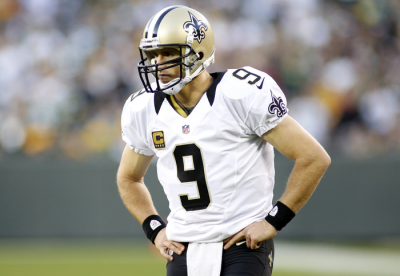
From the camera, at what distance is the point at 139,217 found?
124 inches

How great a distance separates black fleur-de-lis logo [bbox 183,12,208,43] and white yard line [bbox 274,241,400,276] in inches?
163

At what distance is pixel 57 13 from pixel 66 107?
2.32 metres

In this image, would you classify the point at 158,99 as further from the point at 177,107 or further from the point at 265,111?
the point at 265,111

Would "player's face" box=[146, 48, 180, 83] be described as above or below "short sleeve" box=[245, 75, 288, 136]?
above

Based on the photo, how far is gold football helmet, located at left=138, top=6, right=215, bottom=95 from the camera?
9.18ft

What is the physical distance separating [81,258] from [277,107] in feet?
16.9

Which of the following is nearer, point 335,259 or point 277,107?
point 277,107

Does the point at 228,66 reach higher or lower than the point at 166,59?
higher

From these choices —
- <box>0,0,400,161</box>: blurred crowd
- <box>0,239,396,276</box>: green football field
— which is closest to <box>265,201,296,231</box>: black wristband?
<box>0,239,396,276</box>: green football field

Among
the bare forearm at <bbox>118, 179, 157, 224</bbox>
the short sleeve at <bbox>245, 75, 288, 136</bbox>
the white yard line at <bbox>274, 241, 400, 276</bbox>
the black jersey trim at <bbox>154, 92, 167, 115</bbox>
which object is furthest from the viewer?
the white yard line at <bbox>274, 241, 400, 276</bbox>

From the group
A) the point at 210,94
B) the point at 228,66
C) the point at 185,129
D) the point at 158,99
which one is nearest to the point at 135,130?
the point at 158,99

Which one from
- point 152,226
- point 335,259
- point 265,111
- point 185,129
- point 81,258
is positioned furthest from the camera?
point 81,258

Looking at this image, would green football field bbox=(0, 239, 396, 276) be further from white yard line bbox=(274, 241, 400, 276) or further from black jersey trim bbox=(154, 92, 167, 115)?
black jersey trim bbox=(154, 92, 167, 115)

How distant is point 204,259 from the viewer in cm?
273
